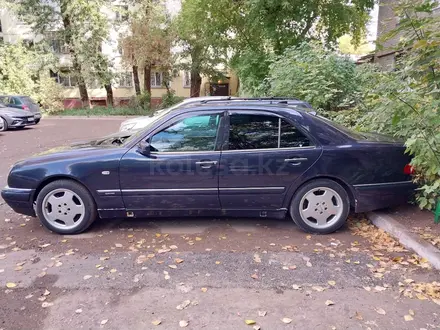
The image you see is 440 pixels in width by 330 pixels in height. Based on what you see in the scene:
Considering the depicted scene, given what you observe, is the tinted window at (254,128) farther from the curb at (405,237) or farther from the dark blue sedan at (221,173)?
the curb at (405,237)

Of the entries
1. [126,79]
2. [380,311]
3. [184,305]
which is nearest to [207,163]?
[184,305]

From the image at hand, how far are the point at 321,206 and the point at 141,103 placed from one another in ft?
77.2

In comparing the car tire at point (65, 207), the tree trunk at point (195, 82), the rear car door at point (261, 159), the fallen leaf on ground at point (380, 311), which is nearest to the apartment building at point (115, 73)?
the tree trunk at point (195, 82)

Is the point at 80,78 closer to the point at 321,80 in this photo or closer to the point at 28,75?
the point at 28,75

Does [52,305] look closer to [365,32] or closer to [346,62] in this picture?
[346,62]

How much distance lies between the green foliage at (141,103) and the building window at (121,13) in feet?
18.2

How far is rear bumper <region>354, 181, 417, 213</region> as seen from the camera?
13.9ft

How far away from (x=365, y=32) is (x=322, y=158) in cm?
1900

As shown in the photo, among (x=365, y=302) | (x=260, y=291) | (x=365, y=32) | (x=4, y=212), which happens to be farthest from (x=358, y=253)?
(x=365, y=32)

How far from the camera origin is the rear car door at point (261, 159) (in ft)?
13.6

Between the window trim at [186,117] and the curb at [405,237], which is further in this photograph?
the window trim at [186,117]

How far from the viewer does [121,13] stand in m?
25.0

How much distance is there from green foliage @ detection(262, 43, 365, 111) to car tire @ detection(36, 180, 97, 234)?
5.66 metres

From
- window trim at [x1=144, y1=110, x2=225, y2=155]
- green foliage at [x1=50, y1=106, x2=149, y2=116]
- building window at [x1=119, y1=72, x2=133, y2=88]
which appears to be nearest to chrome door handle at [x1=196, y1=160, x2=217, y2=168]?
window trim at [x1=144, y1=110, x2=225, y2=155]
